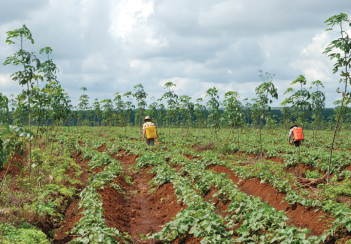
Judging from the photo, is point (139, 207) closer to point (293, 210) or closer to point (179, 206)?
point (179, 206)

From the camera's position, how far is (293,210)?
246 inches

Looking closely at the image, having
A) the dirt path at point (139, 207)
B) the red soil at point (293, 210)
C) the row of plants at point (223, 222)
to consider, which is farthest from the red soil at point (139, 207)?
the red soil at point (293, 210)

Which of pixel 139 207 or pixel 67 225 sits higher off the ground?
pixel 67 225

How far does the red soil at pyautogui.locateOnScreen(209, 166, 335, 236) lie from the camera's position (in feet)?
17.1

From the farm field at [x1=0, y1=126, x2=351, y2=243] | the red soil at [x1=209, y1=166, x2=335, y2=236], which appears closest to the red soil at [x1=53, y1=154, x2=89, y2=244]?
the farm field at [x1=0, y1=126, x2=351, y2=243]

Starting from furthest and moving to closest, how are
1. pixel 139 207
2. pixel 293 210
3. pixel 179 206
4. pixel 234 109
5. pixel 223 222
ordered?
pixel 234 109
pixel 139 207
pixel 179 206
pixel 293 210
pixel 223 222

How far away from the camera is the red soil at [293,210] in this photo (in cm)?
520

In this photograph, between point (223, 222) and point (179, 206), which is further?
point (179, 206)

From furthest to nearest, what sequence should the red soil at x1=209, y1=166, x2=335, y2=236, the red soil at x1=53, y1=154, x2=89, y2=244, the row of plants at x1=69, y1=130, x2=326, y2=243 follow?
the red soil at x1=209, y1=166, x2=335, y2=236 → the red soil at x1=53, y1=154, x2=89, y2=244 → the row of plants at x1=69, y1=130, x2=326, y2=243

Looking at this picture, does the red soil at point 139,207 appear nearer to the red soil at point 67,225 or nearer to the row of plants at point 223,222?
the row of plants at point 223,222

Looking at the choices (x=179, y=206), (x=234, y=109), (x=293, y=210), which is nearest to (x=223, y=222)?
(x=179, y=206)

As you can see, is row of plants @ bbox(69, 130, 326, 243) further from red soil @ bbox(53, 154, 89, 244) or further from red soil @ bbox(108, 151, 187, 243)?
red soil @ bbox(53, 154, 89, 244)

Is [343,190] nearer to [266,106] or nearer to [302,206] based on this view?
[302,206]

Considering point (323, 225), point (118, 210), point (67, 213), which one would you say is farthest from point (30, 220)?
point (323, 225)
